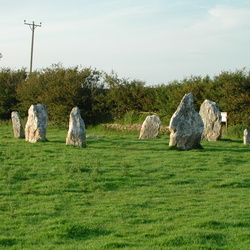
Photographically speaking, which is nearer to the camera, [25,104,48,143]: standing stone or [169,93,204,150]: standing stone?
[169,93,204,150]: standing stone

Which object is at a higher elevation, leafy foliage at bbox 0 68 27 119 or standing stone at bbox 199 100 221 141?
leafy foliage at bbox 0 68 27 119

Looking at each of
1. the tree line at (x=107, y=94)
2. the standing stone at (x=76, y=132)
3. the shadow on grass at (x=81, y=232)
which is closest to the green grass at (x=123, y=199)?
the shadow on grass at (x=81, y=232)

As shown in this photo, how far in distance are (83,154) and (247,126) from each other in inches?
490

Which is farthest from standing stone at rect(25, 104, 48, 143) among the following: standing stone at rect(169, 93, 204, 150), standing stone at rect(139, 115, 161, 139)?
standing stone at rect(169, 93, 204, 150)

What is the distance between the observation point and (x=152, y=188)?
1142 cm

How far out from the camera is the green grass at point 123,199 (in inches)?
302

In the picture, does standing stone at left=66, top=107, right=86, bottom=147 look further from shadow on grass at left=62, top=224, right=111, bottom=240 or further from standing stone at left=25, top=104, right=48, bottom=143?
shadow on grass at left=62, top=224, right=111, bottom=240

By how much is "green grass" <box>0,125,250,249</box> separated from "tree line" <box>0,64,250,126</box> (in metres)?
11.0

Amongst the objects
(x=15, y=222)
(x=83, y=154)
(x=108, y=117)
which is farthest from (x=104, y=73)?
(x=15, y=222)

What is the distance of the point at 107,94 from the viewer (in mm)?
33906

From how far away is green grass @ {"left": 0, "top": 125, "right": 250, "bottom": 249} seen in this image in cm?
768

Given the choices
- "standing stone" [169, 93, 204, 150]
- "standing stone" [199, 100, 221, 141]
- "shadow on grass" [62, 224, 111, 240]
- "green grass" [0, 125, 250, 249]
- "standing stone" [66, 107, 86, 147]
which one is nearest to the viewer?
"green grass" [0, 125, 250, 249]

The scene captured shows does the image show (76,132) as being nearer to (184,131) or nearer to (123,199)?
(184,131)

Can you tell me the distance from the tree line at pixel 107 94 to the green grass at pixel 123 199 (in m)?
11.0
